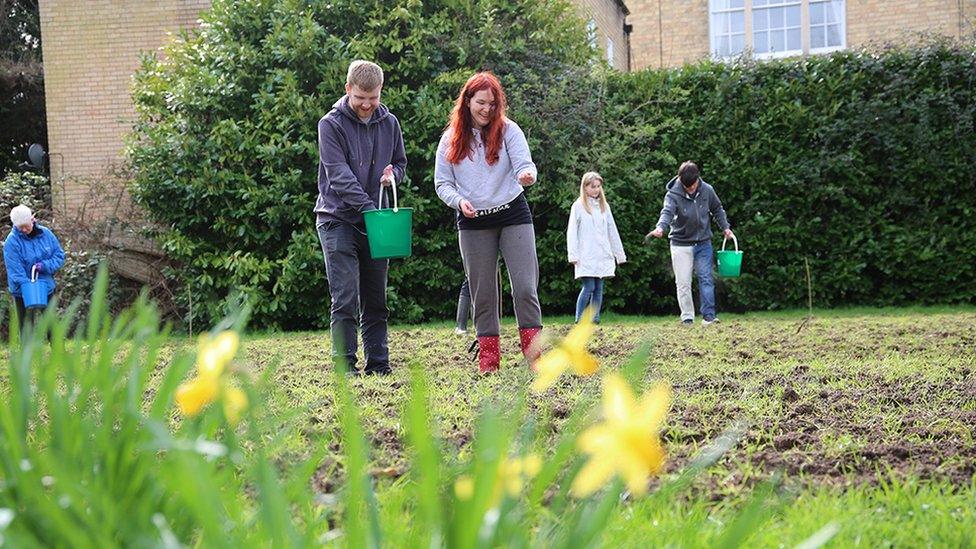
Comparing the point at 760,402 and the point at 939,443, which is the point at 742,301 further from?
the point at 939,443

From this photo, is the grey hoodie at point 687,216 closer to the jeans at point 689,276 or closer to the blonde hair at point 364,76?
the jeans at point 689,276

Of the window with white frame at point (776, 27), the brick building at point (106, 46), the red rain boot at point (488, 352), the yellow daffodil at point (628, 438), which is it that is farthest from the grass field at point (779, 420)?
the window with white frame at point (776, 27)

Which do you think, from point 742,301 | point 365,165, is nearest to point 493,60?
point 742,301

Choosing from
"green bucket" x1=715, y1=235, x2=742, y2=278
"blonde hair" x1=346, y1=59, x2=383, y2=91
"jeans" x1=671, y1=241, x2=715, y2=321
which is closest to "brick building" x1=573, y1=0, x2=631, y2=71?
"jeans" x1=671, y1=241, x2=715, y2=321

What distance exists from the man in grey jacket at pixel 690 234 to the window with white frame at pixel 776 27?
36.4ft

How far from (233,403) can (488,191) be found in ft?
15.3

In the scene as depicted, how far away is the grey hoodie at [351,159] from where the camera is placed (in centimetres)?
576

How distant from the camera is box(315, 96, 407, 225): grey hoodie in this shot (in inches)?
227

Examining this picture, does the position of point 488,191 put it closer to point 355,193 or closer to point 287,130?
point 355,193

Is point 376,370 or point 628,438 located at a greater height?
point 628,438

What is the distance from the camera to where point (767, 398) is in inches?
184

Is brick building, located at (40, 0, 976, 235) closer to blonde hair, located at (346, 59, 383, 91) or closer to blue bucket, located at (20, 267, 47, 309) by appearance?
blue bucket, located at (20, 267, 47, 309)

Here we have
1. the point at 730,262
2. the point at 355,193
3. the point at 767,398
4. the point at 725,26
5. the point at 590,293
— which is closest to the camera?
the point at 767,398

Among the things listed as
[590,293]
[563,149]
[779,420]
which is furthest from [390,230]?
[563,149]
